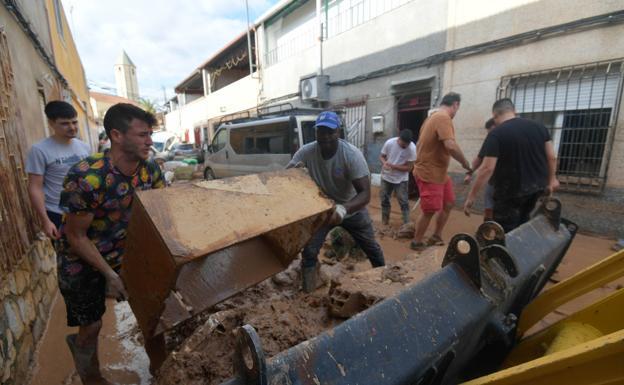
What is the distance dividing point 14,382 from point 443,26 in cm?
770

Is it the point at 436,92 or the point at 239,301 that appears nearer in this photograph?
the point at 239,301

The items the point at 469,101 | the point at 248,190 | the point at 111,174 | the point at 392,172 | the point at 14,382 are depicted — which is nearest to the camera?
the point at 248,190

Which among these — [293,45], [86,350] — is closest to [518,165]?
[86,350]

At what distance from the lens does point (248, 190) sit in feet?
5.00

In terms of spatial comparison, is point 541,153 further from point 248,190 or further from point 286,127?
point 286,127

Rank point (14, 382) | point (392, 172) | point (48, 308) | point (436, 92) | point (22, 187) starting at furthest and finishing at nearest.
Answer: point (436, 92)
point (392, 172)
point (48, 308)
point (22, 187)
point (14, 382)

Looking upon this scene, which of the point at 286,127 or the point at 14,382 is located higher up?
the point at 286,127

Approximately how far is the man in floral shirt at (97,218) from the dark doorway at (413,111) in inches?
255

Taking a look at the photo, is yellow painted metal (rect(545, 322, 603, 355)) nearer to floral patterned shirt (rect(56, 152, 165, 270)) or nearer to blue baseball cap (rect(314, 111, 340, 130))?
blue baseball cap (rect(314, 111, 340, 130))

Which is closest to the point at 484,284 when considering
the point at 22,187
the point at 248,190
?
the point at 248,190

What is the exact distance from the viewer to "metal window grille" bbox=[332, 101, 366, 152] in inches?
339

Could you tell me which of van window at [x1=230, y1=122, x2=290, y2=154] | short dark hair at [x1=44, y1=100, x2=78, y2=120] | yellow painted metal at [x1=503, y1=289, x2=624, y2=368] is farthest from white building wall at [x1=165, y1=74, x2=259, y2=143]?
yellow painted metal at [x1=503, y1=289, x2=624, y2=368]

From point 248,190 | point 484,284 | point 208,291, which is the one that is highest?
point 248,190

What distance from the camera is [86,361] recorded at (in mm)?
1893
